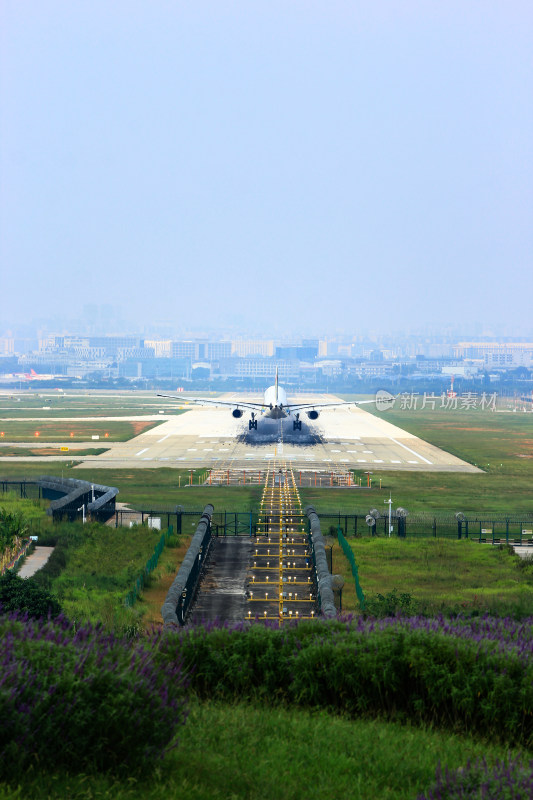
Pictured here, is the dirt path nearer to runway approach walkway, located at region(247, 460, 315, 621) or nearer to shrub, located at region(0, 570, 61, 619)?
runway approach walkway, located at region(247, 460, 315, 621)

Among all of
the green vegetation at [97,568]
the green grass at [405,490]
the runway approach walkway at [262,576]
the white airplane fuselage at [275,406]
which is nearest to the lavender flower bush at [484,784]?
the runway approach walkway at [262,576]

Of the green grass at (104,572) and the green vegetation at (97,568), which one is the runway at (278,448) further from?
the green grass at (104,572)

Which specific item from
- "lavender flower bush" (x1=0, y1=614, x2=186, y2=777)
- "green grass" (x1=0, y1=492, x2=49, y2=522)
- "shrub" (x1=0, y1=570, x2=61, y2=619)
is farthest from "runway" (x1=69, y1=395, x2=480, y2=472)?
"lavender flower bush" (x1=0, y1=614, x2=186, y2=777)

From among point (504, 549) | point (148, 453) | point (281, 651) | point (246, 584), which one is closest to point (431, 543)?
point (504, 549)

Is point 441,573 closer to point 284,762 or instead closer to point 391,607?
point 391,607

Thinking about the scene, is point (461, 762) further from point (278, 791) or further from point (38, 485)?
point (38, 485)
